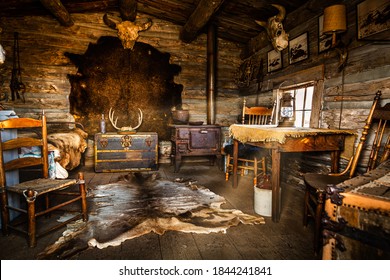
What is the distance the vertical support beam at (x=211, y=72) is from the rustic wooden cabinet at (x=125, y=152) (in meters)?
1.59

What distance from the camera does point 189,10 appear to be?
5230mm

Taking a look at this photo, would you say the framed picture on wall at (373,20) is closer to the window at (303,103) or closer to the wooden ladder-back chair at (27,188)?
the window at (303,103)

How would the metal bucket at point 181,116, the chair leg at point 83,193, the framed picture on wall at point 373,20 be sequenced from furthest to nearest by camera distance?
the metal bucket at point 181,116 → the framed picture on wall at point 373,20 → the chair leg at point 83,193

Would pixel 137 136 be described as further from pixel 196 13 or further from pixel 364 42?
pixel 364 42

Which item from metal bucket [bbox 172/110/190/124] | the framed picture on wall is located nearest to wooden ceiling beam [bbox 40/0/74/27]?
metal bucket [bbox 172/110/190/124]

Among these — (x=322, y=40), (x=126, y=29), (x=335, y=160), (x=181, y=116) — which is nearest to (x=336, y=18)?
(x=322, y=40)

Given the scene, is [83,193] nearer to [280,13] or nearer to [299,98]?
[299,98]

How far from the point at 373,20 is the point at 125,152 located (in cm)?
463

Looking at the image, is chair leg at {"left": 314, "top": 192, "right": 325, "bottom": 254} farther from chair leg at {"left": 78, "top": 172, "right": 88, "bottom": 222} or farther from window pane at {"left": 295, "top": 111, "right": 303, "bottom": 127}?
window pane at {"left": 295, "top": 111, "right": 303, "bottom": 127}

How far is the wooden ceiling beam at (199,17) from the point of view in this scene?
420 cm

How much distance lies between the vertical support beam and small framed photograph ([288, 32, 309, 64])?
6.56ft

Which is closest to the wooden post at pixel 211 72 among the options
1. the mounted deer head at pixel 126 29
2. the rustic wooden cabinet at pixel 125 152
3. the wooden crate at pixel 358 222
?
the rustic wooden cabinet at pixel 125 152

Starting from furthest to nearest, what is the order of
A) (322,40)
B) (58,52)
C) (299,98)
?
(58,52)
(299,98)
(322,40)

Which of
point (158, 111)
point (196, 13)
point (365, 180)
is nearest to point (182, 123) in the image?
point (158, 111)
